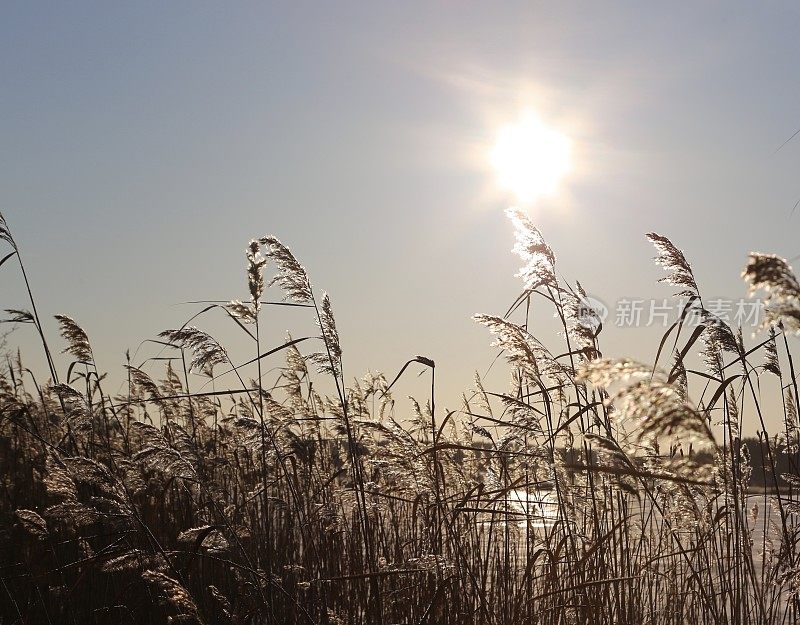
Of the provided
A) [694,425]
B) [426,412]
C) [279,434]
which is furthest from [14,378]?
[694,425]

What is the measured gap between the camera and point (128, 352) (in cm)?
704

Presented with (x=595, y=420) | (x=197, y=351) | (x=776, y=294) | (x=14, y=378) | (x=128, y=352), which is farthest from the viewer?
(x=14, y=378)

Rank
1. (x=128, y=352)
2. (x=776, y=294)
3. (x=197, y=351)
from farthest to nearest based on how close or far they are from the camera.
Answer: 1. (x=128, y=352)
2. (x=197, y=351)
3. (x=776, y=294)

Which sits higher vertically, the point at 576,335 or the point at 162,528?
the point at 576,335

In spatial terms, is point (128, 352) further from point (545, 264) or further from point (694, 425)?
point (694, 425)

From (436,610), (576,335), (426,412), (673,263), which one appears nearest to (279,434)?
(426,412)

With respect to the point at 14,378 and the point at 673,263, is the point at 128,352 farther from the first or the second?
the point at 673,263

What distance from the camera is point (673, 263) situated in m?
4.03

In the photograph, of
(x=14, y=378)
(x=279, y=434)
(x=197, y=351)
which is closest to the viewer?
(x=197, y=351)

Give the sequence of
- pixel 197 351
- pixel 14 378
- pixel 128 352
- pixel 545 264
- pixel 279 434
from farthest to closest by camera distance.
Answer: pixel 14 378 → pixel 128 352 → pixel 279 434 → pixel 197 351 → pixel 545 264

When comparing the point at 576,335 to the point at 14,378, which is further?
the point at 14,378

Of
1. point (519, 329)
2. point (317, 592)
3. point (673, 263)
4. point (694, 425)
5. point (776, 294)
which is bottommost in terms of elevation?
point (317, 592)

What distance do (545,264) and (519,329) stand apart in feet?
1.48

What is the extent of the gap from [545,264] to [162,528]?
319cm
